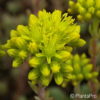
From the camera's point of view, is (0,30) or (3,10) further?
(3,10)

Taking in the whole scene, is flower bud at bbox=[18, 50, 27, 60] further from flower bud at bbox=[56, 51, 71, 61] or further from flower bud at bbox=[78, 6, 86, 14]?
flower bud at bbox=[78, 6, 86, 14]

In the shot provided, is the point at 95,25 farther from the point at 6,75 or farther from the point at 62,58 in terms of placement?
the point at 6,75

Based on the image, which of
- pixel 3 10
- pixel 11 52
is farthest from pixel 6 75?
pixel 11 52

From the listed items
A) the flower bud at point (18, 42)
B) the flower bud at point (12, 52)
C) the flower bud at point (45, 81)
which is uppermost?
the flower bud at point (18, 42)

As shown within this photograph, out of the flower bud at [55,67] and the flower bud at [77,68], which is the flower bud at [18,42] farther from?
the flower bud at [77,68]

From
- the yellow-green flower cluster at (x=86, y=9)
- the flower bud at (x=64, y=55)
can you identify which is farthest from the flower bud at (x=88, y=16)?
the flower bud at (x=64, y=55)

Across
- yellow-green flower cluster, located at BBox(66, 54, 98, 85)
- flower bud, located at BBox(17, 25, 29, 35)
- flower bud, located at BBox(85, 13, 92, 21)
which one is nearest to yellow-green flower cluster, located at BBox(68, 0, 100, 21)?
flower bud, located at BBox(85, 13, 92, 21)
